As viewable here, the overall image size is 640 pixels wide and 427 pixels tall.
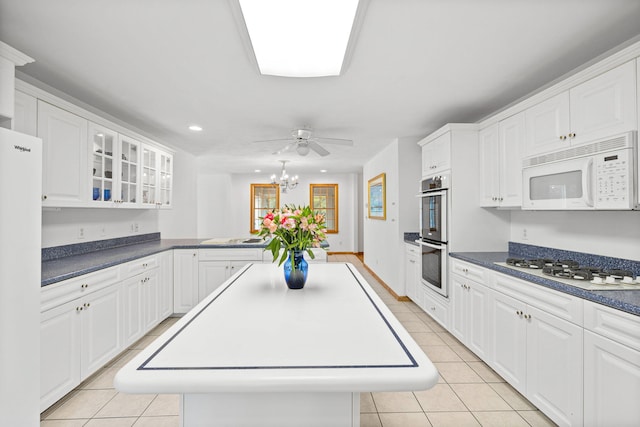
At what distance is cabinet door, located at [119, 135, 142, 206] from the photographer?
9.87ft

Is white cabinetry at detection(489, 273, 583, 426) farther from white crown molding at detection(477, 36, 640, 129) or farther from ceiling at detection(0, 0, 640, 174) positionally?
ceiling at detection(0, 0, 640, 174)

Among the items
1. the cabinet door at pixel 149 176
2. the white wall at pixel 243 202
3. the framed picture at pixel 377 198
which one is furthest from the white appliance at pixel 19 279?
the white wall at pixel 243 202

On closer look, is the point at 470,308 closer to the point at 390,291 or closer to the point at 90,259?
the point at 390,291

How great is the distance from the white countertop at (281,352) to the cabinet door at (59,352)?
1.27 m

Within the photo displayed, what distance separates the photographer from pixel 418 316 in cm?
362

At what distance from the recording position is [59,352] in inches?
75.5

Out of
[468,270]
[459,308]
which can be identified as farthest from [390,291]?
[468,270]

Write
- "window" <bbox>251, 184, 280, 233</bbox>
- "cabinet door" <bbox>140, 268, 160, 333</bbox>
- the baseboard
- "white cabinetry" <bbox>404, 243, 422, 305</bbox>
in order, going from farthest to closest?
1. "window" <bbox>251, 184, 280, 233</bbox>
2. the baseboard
3. "white cabinetry" <bbox>404, 243, 422, 305</bbox>
4. "cabinet door" <bbox>140, 268, 160, 333</bbox>

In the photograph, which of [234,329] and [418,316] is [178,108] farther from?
[418,316]

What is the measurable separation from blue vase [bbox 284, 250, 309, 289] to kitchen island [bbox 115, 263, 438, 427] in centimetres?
34

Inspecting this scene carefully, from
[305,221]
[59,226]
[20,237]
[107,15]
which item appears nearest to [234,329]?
[305,221]

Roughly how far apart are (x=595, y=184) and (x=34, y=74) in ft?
13.4

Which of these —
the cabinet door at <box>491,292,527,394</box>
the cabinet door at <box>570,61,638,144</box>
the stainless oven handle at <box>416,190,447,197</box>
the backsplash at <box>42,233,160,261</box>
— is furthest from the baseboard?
the backsplash at <box>42,233,160,261</box>

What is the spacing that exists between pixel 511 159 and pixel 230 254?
3.13 metres
